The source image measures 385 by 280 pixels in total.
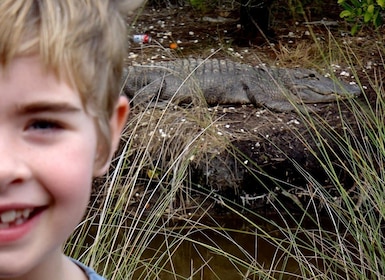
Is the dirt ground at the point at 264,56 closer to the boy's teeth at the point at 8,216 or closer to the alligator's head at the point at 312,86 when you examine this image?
the alligator's head at the point at 312,86

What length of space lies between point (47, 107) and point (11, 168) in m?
0.08

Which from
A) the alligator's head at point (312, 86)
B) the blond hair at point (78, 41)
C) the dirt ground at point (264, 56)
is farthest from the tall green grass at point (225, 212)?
the blond hair at point (78, 41)

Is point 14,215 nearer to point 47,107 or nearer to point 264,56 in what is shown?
point 47,107

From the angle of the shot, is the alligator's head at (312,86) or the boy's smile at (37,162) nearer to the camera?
the boy's smile at (37,162)

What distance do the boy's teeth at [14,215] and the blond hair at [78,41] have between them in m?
0.14

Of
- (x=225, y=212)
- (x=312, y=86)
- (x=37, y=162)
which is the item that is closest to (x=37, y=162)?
(x=37, y=162)

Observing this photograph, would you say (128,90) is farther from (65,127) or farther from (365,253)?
(65,127)

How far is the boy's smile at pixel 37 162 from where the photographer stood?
0.87m

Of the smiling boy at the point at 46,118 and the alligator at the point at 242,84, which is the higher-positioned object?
the smiling boy at the point at 46,118

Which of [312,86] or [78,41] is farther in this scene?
[312,86]

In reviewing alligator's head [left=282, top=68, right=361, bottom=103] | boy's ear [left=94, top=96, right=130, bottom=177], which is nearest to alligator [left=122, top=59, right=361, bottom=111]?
alligator's head [left=282, top=68, right=361, bottom=103]

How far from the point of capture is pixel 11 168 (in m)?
0.86

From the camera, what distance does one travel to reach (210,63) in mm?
6227

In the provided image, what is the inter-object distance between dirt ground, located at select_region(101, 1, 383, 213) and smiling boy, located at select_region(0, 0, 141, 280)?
2.58 metres
